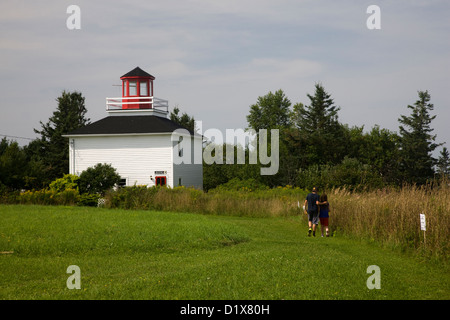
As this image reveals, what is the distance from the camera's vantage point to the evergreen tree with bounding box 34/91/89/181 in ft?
209

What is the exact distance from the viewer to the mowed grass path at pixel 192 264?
995 centimetres

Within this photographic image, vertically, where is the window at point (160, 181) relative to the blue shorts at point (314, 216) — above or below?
above

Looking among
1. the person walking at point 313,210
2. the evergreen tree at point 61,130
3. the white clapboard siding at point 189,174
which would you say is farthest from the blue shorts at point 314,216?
the evergreen tree at point 61,130

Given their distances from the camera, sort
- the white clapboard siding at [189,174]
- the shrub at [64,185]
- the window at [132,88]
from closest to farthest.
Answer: the shrub at [64,185] → the white clapboard siding at [189,174] → the window at [132,88]

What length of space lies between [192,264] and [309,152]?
43.8 meters

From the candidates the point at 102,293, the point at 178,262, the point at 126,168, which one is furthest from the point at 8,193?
the point at 102,293

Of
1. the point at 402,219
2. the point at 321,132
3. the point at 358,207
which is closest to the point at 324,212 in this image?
the point at 358,207

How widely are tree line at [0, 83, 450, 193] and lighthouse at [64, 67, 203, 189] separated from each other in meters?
3.12

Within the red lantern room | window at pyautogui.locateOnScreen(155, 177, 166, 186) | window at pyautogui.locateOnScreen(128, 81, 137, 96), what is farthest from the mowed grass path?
window at pyautogui.locateOnScreen(128, 81, 137, 96)

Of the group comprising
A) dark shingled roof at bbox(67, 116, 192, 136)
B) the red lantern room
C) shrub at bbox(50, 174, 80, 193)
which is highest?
the red lantern room

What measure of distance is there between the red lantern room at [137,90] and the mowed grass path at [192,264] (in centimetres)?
2613

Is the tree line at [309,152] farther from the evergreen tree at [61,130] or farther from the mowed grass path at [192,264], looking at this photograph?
the mowed grass path at [192,264]

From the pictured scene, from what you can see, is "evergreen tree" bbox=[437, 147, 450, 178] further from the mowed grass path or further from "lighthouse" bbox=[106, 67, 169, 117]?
"lighthouse" bbox=[106, 67, 169, 117]
